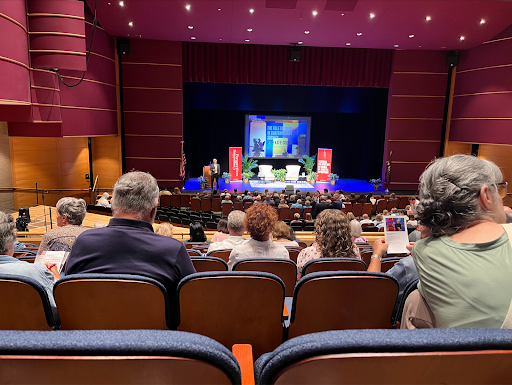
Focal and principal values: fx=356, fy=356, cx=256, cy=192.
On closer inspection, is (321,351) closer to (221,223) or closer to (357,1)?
(221,223)

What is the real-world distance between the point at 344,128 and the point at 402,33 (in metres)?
7.01

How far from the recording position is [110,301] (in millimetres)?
1493

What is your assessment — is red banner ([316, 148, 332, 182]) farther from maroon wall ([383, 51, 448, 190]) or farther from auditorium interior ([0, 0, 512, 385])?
maroon wall ([383, 51, 448, 190])

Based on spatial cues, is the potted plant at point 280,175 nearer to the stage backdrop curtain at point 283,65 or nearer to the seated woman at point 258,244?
the stage backdrop curtain at point 283,65

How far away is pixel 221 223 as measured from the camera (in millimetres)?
5008

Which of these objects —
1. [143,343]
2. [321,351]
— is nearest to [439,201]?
[321,351]

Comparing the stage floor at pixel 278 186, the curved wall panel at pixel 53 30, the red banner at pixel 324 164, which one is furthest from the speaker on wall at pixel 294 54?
the curved wall panel at pixel 53 30

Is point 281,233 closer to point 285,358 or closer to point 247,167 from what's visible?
point 285,358

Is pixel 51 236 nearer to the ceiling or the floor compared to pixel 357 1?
nearer to the floor

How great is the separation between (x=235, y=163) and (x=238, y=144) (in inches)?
121

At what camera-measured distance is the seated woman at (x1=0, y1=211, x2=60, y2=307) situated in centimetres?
175

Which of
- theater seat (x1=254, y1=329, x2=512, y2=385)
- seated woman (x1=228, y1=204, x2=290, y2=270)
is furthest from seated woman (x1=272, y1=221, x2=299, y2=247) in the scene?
theater seat (x1=254, y1=329, x2=512, y2=385)

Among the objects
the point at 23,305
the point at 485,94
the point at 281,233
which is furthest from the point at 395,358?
the point at 485,94

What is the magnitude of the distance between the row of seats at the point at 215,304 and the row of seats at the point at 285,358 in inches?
34.9
